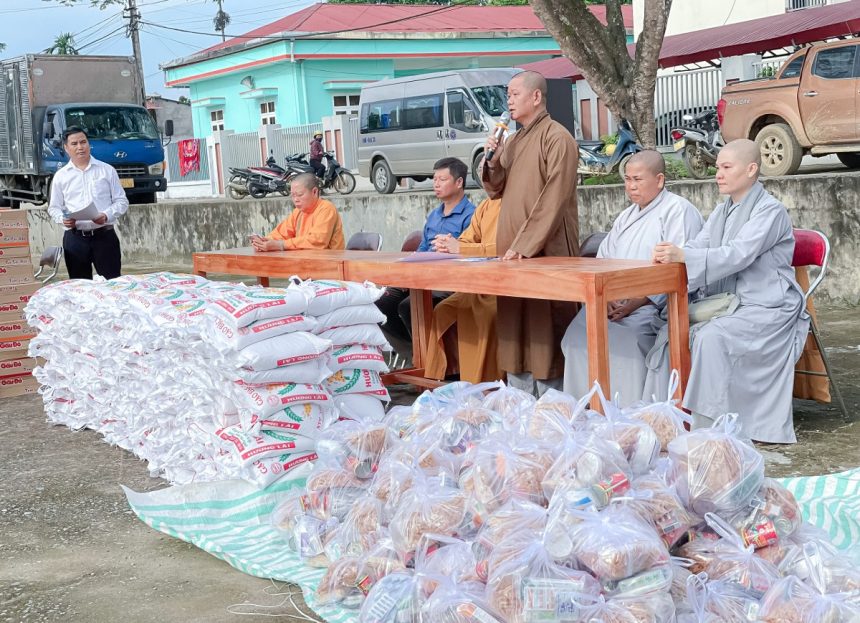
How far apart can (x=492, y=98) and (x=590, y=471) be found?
13554 mm

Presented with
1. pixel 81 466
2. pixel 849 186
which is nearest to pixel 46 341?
pixel 81 466

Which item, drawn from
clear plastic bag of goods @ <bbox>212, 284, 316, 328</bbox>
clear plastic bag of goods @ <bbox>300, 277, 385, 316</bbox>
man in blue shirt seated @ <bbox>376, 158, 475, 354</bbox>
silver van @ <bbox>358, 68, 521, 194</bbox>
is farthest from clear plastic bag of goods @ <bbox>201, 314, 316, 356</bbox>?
silver van @ <bbox>358, 68, 521, 194</bbox>

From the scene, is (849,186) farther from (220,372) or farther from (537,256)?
(220,372)

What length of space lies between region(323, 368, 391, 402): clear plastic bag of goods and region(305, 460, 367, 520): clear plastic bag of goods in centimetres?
94

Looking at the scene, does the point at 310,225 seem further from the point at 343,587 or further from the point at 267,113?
the point at 267,113

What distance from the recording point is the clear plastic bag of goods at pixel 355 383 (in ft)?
15.0

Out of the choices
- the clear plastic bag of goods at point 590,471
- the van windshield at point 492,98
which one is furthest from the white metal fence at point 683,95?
the clear plastic bag of goods at point 590,471

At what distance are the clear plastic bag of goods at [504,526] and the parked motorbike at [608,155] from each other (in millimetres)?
9309

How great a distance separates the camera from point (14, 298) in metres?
6.80

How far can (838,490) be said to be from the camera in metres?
3.78

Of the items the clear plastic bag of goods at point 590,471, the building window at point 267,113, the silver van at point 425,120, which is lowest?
the clear plastic bag of goods at point 590,471

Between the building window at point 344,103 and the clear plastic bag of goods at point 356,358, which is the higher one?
the building window at point 344,103

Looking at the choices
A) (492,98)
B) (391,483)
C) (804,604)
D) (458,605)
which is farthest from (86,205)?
(492,98)

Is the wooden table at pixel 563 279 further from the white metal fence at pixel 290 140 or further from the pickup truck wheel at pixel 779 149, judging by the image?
the white metal fence at pixel 290 140
